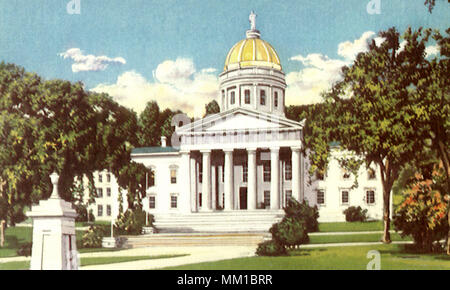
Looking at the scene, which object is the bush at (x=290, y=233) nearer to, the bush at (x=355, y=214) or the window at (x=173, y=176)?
the bush at (x=355, y=214)

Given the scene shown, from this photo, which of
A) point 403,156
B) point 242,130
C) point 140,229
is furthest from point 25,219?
point 403,156

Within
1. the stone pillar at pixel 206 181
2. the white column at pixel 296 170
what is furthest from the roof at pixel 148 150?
the white column at pixel 296 170

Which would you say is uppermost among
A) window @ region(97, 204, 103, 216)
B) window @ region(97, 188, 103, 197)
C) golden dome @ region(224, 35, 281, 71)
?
golden dome @ region(224, 35, 281, 71)

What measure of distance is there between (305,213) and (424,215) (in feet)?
15.2

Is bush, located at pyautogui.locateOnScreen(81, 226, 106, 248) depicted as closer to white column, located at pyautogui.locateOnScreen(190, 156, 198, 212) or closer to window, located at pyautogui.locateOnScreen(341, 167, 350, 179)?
white column, located at pyautogui.locateOnScreen(190, 156, 198, 212)

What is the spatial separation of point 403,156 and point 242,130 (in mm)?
8468

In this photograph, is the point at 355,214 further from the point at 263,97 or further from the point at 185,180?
the point at 185,180

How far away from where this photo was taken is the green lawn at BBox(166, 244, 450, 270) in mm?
20000

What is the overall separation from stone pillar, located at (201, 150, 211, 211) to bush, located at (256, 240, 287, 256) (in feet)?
35.9

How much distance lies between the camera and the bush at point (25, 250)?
2164cm

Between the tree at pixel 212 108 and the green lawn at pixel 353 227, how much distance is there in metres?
5.83

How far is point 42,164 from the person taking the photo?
79.7 ft

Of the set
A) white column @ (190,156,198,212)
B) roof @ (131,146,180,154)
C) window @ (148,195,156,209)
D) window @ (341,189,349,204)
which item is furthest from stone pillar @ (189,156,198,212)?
window @ (341,189,349,204)
